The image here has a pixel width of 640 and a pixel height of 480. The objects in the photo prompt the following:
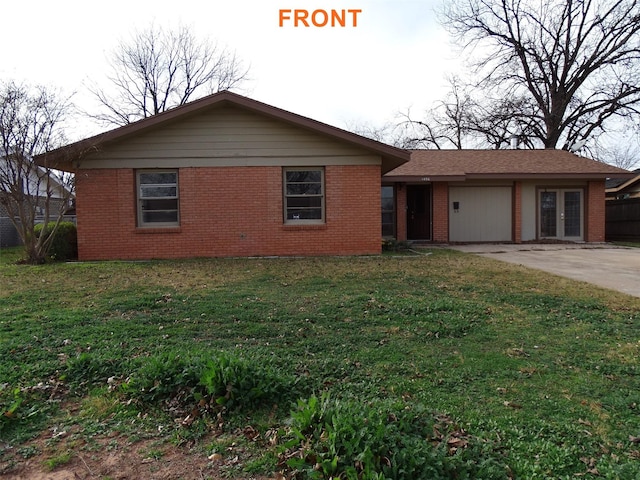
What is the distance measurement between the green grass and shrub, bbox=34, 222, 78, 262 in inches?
202

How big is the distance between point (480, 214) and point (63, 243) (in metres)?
13.2

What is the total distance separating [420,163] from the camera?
53.3 ft

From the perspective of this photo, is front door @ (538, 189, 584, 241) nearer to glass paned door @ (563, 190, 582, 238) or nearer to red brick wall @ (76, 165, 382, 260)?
glass paned door @ (563, 190, 582, 238)

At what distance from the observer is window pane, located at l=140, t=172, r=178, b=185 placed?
10898 millimetres

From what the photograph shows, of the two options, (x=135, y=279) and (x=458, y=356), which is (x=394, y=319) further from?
(x=135, y=279)

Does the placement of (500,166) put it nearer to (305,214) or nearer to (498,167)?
(498,167)

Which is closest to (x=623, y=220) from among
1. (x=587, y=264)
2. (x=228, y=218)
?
(x=587, y=264)

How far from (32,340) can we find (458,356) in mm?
4064

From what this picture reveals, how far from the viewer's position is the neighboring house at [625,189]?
21.1 m

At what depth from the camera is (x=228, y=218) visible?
10977mm

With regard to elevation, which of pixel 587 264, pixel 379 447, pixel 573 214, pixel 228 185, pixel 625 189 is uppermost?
pixel 625 189

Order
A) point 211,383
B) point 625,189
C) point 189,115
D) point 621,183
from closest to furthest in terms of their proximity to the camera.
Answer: point 211,383 < point 189,115 < point 625,189 < point 621,183

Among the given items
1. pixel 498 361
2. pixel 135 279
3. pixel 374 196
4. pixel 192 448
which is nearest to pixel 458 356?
pixel 498 361

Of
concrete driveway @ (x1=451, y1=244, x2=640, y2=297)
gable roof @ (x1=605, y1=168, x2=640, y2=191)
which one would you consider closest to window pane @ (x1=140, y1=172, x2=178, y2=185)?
concrete driveway @ (x1=451, y1=244, x2=640, y2=297)
